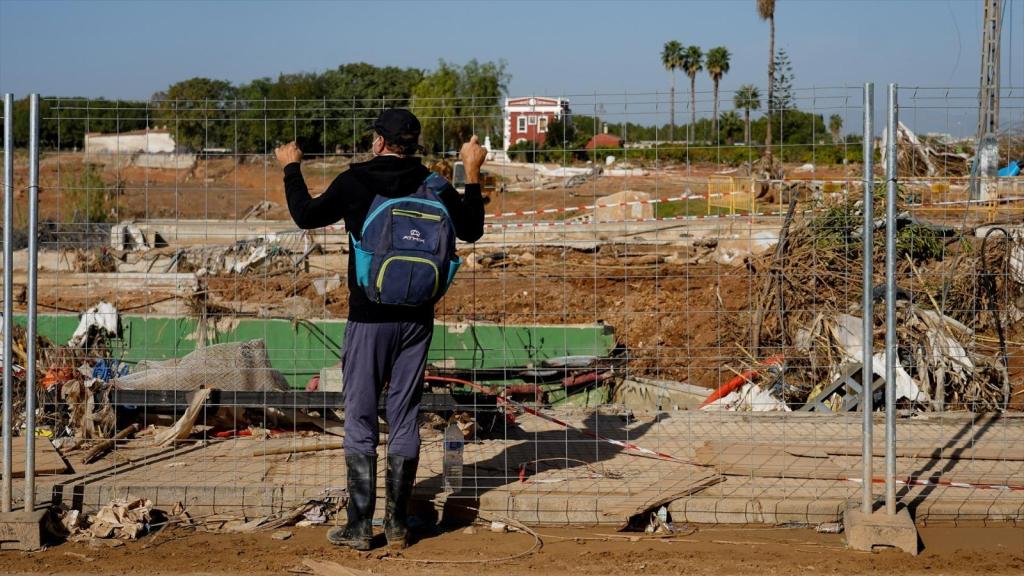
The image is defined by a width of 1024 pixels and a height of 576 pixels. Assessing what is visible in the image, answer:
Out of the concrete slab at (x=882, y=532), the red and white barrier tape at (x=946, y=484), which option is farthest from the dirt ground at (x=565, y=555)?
the red and white barrier tape at (x=946, y=484)

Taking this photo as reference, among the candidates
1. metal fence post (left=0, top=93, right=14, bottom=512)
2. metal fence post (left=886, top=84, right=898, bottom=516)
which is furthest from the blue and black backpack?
metal fence post (left=886, top=84, right=898, bottom=516)

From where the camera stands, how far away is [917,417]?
25.8ft

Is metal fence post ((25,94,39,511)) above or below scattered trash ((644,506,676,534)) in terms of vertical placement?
above

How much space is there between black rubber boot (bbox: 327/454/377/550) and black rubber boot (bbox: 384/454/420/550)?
0.08 m

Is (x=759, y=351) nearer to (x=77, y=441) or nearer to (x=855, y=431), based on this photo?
(x=855, y=431)

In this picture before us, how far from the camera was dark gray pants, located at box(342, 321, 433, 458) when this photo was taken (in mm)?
5363

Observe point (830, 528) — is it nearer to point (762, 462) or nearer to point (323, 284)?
point (762, 462)

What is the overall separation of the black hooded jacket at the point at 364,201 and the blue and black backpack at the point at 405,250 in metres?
0.06

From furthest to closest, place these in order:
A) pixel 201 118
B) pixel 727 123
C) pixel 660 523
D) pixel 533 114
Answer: pixel 727 123
pixel 201 118
pixel 533 114
pixel 660 523

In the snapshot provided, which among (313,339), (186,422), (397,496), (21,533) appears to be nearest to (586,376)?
(313,339)

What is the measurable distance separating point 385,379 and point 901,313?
4.98m

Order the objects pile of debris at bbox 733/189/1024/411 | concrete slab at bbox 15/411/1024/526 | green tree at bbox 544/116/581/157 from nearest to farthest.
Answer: concrete slab at bbox 15/411/1024/526
green tree at bbox 544/116/581/157
pile of debris at bbox 733/189/1024/411

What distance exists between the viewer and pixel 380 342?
17.6 ft

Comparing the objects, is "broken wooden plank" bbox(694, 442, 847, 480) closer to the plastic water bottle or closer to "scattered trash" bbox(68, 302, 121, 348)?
the plastic water bottle
